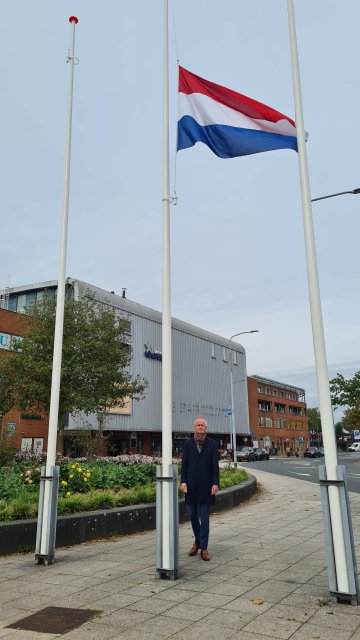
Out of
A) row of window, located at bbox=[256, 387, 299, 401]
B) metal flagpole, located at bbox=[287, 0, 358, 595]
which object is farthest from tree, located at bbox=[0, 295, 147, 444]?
row of window, located at bbox=[256, 387, 299, 401]

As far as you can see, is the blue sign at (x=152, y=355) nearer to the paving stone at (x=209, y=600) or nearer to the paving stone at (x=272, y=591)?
the paving stone at (x=272, y=591)

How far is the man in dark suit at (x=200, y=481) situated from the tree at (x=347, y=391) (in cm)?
4748

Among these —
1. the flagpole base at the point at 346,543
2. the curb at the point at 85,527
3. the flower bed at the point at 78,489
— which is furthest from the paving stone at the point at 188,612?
the flower bed at the point at 78,489

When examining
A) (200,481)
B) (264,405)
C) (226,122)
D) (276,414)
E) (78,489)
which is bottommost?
(78,489)

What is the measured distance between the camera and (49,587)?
18.1 ft

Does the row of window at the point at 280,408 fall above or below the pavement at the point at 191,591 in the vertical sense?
above

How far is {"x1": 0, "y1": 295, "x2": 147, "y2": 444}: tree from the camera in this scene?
74.3ft

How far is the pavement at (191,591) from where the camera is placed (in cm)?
412

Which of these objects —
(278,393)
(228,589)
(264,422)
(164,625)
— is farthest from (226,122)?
(278,393)

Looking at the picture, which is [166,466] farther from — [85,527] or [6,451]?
[6,451]

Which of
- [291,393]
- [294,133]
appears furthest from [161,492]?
[291,393]

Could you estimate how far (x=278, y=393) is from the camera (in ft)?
327

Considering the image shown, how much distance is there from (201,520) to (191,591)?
140 cm

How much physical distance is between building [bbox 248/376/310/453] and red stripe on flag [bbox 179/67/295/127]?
79.7m
